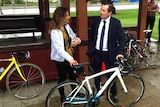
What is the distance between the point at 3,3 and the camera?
9094 mm

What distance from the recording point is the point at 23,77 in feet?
13.3

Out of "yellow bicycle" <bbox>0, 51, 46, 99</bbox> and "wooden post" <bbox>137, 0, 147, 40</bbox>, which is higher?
"wooden post" <bbox>137, 0, 147, 40</bbox>

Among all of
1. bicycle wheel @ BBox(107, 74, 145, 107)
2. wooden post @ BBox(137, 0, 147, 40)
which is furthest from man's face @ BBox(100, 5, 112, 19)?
wooden post @ BBox(137, 0, 147, 40)

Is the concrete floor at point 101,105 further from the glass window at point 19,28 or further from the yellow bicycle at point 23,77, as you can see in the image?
the glass window at point 19,28

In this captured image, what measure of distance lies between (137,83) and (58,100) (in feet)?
4.86

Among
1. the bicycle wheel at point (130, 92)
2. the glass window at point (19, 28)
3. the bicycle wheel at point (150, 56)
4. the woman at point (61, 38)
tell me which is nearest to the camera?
the woman at point (61, 38)

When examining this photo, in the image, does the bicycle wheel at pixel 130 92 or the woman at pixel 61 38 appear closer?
the woman at pixel 61 38

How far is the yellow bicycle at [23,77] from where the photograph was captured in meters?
3.95

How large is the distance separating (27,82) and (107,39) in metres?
1.96

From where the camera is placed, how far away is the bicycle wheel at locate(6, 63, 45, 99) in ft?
13.8

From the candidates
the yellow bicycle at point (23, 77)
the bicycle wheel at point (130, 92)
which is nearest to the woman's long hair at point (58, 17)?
the yellow bicycle at point (23, 77)

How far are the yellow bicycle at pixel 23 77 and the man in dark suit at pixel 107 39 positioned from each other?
1225mm

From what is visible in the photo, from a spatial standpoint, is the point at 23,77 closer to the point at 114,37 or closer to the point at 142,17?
the point at 114,37

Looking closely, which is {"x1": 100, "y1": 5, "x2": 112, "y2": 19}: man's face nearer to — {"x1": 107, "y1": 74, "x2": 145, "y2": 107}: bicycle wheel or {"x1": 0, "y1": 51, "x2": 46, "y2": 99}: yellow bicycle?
{"x1": 107, "y1": 74, "x2": 145, "y2": 107}: bicycle wheel
